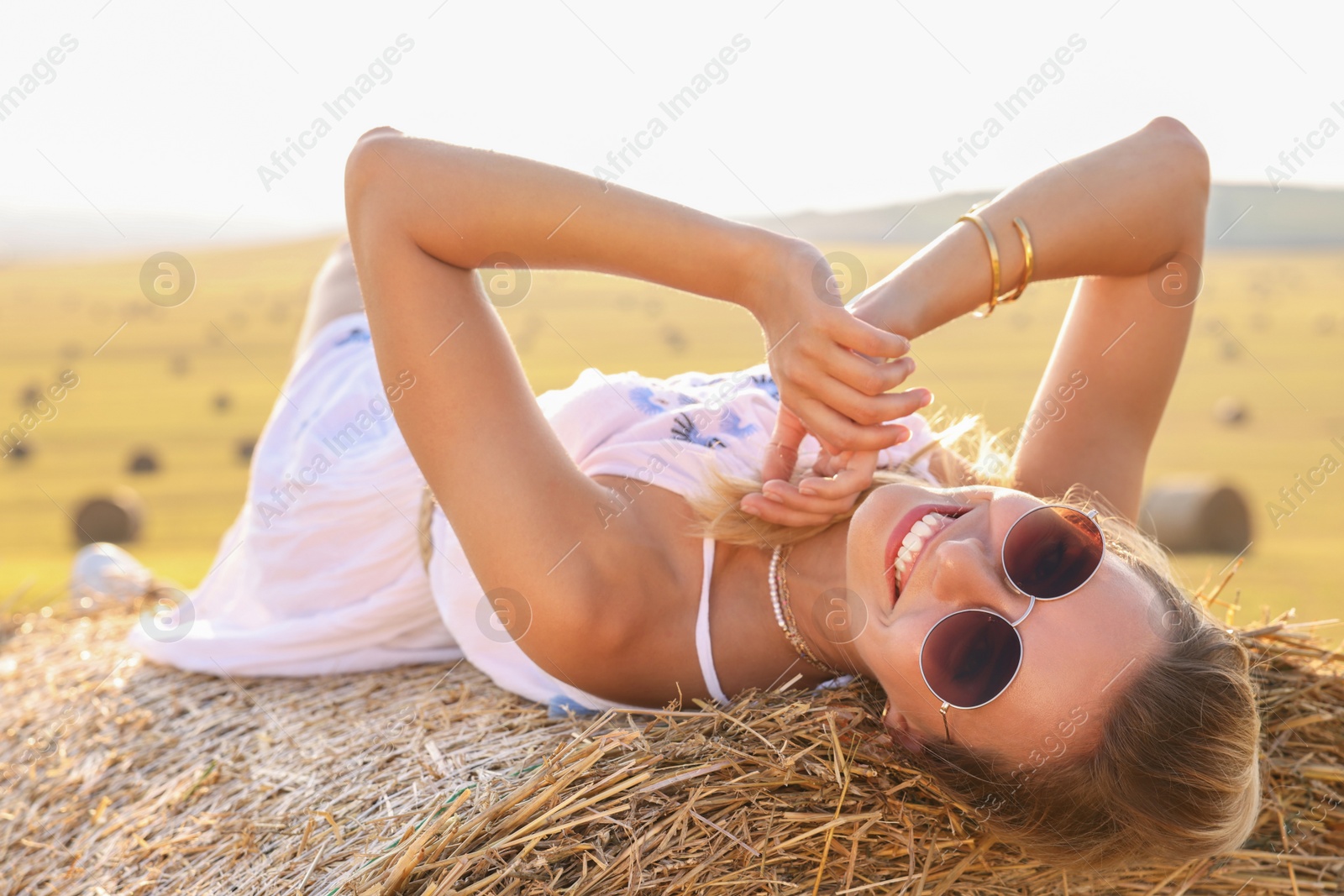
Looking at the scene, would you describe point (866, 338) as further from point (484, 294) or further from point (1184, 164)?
point (1184, 164)

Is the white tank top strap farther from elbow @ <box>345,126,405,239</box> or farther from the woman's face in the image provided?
elbow @ <box>345,126,405,239</box>

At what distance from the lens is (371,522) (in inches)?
120

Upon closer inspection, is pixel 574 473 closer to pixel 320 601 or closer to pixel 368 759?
pixel 368 759

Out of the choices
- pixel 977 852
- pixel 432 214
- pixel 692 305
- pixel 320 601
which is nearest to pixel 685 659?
pixel 977 852

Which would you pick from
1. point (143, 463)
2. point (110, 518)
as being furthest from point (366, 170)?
point (143, 463)

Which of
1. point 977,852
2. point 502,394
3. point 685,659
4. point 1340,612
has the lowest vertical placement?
point 1340,612

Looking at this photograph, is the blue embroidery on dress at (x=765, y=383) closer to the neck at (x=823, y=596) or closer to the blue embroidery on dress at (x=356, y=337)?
the neck at (x=823, y=596)

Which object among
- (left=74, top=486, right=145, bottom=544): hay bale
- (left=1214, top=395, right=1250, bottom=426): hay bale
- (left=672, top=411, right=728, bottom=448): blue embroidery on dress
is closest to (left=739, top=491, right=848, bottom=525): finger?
(left=672, top=411, right=728, bottom=448): blue embroidery on dress

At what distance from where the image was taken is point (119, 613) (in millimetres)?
4023

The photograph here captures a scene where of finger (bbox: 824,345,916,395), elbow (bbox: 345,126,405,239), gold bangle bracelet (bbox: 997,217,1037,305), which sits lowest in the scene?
gold bangle bracelet (bbox: 997,217,1037,305)

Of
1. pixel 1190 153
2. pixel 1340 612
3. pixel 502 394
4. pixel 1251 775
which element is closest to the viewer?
pixel 1251 775

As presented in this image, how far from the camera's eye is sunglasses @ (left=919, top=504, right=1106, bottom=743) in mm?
1766

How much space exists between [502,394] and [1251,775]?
5.33ft

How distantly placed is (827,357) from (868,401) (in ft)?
0.37
